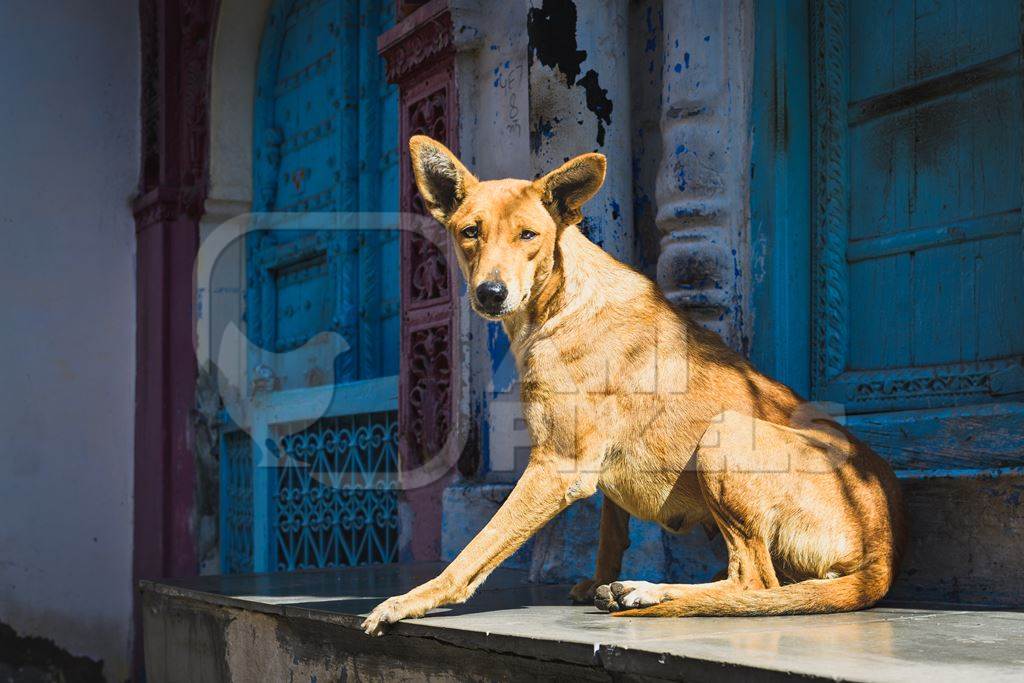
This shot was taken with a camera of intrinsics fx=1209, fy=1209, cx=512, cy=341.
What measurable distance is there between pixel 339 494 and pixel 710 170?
334 cm

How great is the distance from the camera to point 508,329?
3633mm

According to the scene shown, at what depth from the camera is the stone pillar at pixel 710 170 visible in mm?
4309

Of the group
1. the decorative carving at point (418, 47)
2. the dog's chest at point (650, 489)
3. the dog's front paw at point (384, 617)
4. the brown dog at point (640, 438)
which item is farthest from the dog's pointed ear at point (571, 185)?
the decorative carving at point (418, 47)

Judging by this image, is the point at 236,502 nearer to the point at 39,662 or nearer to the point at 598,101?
the point at 39,662

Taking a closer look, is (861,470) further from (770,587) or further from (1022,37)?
(1022,37)

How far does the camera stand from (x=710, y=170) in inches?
171

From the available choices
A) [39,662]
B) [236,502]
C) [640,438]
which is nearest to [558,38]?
[640,438]

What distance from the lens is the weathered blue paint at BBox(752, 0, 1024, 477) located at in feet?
12.5

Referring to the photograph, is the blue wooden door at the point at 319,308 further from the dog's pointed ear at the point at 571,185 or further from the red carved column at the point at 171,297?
the dog's pointed ear at the point at 571,185

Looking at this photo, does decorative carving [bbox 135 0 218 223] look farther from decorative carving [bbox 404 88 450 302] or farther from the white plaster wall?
decorative carving [bbox 404 88 450 302]

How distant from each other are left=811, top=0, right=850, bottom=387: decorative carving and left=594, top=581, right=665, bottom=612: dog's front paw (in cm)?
143

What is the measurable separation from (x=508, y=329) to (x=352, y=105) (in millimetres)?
4064

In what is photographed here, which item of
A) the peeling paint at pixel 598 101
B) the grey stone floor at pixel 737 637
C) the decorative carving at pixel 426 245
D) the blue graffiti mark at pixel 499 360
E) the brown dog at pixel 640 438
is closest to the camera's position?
the grey stone floor at pixel 737 637

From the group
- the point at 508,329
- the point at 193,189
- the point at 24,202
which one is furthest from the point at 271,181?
the point at 508,329
